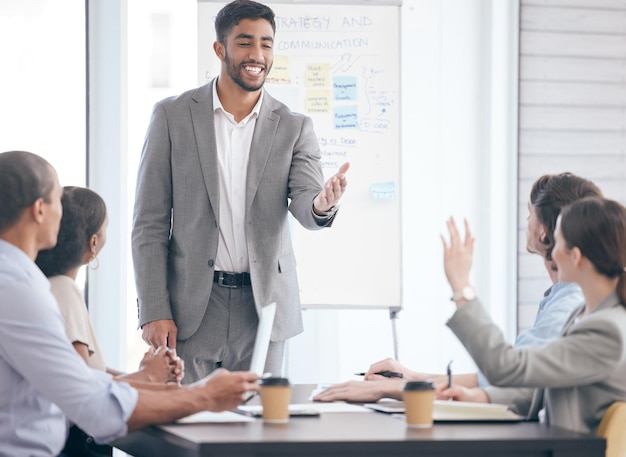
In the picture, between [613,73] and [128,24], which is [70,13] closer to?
[128,24]

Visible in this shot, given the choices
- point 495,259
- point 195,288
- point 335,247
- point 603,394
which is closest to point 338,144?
point 335,247

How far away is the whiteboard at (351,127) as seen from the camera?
4363 millimetres

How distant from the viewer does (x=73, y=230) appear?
2.41 metres

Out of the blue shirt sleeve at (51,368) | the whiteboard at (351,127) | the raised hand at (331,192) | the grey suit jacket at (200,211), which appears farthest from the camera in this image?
the whiteboard at (351,127)

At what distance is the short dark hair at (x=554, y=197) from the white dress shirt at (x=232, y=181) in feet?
3.09

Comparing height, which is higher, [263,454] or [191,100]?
[191,100]

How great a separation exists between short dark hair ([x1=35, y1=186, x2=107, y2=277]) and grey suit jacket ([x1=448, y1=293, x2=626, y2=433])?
101 centimetres

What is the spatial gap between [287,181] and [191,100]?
405 mm

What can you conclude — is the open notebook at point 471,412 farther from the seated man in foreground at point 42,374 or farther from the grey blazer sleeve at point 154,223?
the grey blazer sleeve at point 154,223

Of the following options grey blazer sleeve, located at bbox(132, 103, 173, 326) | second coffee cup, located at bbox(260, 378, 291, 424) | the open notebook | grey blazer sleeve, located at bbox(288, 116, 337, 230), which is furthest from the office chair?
grey blazer sleeve, located at bbox(132, 103, 173, 326)

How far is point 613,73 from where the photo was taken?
16.9 ft

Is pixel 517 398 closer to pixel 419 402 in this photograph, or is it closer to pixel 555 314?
pixel 555 314

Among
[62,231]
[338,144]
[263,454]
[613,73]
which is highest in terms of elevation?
[613,73]

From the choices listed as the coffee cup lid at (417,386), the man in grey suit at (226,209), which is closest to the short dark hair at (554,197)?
the man in grey suit at (226,209)
